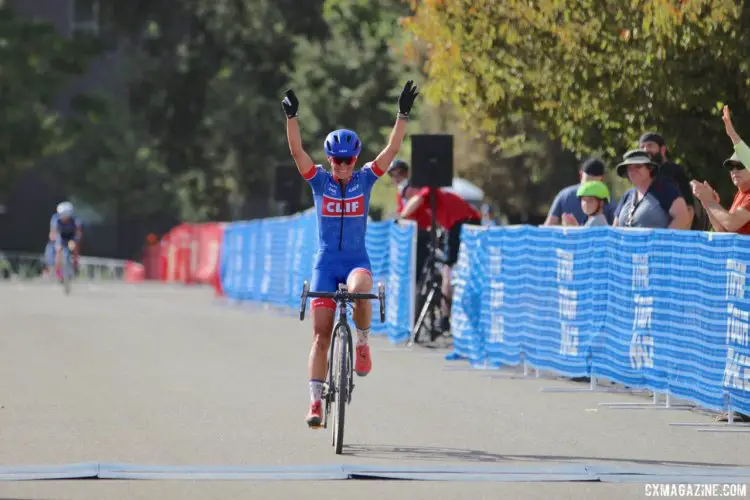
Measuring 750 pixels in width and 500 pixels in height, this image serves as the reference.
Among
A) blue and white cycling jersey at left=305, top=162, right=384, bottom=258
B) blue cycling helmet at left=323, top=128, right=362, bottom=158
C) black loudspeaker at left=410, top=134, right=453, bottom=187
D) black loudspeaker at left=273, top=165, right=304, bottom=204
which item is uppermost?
black loudspeaker at left=273, top=165, right=304, bottom=204

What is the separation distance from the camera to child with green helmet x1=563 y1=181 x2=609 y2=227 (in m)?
18.5

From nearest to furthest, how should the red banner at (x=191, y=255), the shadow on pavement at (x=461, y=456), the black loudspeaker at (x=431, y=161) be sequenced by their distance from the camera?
the shadow on pavement at (x=461, y=456), the black loudspeaker at (x=431, y=161), the red banner at (x=191, y=255)

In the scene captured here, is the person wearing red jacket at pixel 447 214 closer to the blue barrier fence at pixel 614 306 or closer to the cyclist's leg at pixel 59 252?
the blue barrier fence at pixel 614 306

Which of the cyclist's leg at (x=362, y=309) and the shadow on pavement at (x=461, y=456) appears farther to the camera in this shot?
the cyclist's leg at (x=362, y=309)

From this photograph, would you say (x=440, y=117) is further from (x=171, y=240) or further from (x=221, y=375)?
(x=221, y=375)

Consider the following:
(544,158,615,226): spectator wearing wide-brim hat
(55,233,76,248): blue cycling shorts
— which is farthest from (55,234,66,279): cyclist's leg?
(544,158,615,226): spectator wearing wide-brim hat

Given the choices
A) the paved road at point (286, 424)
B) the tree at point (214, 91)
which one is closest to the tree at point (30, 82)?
the tree at point (214, 91)

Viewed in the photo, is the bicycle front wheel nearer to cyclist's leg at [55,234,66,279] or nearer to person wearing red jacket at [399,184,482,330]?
person wearing red jacket at [399,184,482,330]

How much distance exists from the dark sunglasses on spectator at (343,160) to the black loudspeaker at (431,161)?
35.3 ft

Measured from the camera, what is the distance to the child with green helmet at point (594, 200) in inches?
730

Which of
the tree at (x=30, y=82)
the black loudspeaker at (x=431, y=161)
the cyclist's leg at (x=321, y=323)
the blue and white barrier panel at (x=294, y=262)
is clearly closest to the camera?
the cyclist's leg at (x=321, y=323)

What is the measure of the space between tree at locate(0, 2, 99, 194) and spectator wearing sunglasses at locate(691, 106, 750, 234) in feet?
179

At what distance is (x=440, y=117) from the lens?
47.6 meters

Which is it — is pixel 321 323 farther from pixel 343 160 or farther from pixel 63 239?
pixel 63 239
